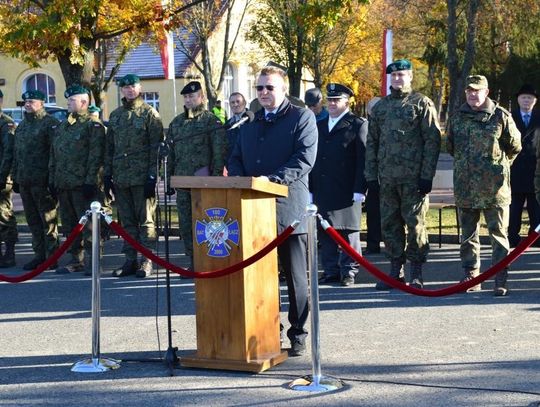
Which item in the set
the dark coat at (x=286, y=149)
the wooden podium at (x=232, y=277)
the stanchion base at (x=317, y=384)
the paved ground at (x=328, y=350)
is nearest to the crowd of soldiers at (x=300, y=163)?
the dark coat at (x=286, y=149)

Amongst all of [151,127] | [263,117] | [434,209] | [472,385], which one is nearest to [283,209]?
[263,117]

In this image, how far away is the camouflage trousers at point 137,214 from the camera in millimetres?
12094

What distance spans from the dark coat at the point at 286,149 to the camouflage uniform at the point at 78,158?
15.0 feet

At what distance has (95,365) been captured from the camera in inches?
301

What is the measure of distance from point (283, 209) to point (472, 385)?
1925mm

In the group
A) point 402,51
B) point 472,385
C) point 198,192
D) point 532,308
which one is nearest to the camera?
point 472,385

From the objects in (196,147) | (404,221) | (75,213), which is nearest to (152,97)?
(75,213)

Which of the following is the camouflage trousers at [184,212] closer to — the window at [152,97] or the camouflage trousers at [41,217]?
Result: the camouflage trousers at [41,217]

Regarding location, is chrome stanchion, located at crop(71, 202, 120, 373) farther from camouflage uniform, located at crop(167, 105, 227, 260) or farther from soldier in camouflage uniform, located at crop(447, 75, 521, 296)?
soldier in camouflage uniform, located at crop(447, 75, 521, 296)

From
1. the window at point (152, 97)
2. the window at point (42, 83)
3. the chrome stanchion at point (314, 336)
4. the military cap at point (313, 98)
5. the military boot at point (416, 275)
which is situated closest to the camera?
the chrome stanchion at point (314, 336)

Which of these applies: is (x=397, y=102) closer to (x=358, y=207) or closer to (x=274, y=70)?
(x=358, y=207)

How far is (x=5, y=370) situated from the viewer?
7.75 metres

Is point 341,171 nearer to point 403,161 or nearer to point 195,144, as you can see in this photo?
point 403,161

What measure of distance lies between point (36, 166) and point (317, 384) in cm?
688
